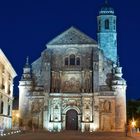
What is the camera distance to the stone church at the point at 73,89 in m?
56.6

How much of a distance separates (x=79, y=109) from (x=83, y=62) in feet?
24.6

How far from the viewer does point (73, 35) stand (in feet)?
197

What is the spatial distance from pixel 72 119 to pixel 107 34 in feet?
56.4

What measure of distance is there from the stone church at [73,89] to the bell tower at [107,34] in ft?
17.3

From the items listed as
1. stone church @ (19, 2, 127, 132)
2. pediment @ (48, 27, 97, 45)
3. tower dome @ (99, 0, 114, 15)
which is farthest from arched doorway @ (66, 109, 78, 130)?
tower dome @ (99, 0, 114, 15)

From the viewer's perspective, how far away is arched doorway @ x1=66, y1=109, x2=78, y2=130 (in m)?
57.8

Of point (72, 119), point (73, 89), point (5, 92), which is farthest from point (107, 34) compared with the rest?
point (5, 92)

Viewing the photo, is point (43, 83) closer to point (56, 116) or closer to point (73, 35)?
point (56, 116)

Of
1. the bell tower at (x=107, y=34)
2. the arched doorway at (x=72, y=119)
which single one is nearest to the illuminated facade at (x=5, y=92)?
the arched doorway at (x=72, y=119)

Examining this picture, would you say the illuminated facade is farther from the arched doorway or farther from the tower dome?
the tower dome

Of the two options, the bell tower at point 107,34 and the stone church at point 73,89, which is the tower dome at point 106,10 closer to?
the bell tower at point 107,34

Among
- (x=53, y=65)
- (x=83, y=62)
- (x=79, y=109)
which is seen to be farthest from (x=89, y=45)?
(x=79, y=109)

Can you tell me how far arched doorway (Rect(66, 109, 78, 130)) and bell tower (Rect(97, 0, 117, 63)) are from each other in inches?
484

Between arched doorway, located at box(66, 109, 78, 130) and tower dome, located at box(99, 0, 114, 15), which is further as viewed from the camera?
tower dome, located at box(99, 0, 114, 15)
